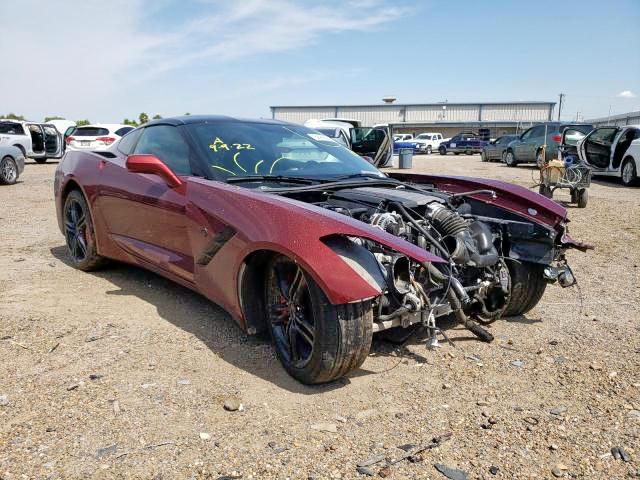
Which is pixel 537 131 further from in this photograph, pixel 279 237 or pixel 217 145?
pixel 279 237

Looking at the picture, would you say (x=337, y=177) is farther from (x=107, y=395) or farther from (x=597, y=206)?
(x=597, y=206)

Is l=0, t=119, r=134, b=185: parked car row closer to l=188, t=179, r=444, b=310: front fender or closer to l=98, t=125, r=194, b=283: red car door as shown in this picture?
l=98, t=125, r=194, b=283: red car door

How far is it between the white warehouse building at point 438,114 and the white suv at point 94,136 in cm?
3761

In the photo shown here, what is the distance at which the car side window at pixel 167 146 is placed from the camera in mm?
3935

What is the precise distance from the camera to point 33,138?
66.3 ft

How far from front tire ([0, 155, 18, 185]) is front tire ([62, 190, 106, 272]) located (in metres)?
9.48

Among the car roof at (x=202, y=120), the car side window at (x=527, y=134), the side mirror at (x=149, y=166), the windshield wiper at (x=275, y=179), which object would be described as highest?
the car roof at (x=202, y=120)

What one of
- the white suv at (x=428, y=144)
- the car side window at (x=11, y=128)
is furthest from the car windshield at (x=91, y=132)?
the white suv at (x=428, y=144)

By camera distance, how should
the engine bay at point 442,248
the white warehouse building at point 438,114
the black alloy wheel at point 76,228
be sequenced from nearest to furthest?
the engine bay at point 442,248 → the black alloy wheel at point 76,228 → the white warehouse building at point 438,114

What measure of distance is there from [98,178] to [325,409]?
3104 millimetres

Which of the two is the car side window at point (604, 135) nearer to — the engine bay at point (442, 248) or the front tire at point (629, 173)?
the front tire at point (629, 173)

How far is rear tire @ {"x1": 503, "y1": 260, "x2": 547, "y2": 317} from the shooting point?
384 cm

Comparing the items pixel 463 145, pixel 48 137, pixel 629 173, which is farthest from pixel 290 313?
pixel 463 145

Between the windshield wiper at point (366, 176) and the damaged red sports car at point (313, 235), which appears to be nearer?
the damaged red sports car at point (313, 235)
